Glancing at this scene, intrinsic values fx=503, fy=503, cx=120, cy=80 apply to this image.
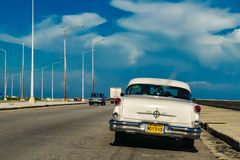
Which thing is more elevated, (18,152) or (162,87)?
(162,87)

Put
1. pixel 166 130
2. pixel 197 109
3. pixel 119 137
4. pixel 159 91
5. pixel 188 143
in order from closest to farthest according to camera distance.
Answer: pixel 166 130, pixel 197 109, pixel 188 143, pixel 119 137, pixel 159 91

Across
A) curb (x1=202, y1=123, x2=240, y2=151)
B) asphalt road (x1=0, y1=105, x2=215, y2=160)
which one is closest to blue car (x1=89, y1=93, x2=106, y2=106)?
curb (x1=202, y1=123, x2=240, y2=151)

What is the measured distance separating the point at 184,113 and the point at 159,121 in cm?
64

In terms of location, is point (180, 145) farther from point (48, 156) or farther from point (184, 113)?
point (48, 156)

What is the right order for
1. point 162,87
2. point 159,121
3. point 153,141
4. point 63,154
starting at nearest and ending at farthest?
point 63,154
point 159,121
point 162,87
point 153,141

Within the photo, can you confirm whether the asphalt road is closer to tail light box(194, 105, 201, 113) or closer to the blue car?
tail light box(194, 105, 201, 113)

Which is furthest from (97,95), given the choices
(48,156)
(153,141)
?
(48,156)

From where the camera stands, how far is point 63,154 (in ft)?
35.4

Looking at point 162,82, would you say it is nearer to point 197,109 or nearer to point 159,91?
point 159,91

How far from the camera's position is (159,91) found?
1366 centimetres

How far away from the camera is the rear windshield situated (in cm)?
1366

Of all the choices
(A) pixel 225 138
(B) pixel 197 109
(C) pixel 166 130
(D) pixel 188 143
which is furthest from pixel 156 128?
(A) pixel 225 138

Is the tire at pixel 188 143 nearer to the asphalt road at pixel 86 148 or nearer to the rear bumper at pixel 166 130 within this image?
the asphalt road at pixel 86 148

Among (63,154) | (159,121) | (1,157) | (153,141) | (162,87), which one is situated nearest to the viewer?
(1,157)
